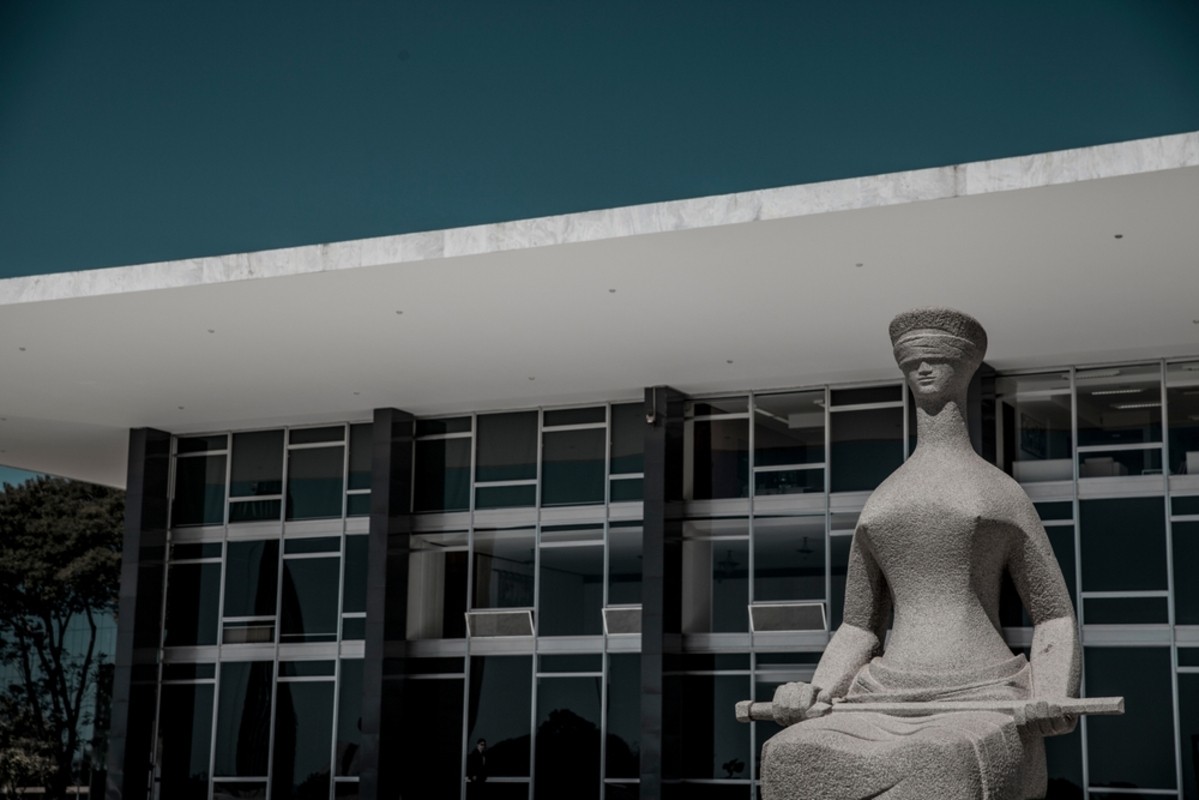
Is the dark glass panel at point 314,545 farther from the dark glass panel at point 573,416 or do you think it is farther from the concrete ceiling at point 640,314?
the dark glass panel at point 573,416

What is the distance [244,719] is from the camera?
80.7ft

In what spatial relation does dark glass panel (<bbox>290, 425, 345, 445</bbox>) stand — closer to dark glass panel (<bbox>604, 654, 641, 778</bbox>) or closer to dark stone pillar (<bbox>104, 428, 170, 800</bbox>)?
dark stone pillar (<bbox>104, 428, 170, 800</bbox>)

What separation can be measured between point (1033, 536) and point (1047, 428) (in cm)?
1397

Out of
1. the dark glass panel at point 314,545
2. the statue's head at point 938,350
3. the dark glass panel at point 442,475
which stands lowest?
the statue's head at point 938,350

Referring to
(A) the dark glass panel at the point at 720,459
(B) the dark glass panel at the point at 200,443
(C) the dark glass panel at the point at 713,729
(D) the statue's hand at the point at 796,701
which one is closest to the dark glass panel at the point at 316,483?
(B) the dark glass panel at the point at 200,443

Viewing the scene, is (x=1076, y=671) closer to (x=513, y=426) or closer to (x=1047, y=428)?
(x=1047, y=428)

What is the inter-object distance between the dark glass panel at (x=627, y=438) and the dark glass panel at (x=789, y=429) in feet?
5.58

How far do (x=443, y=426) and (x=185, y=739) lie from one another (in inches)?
259

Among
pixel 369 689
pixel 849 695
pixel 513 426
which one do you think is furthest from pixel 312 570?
pixel 849 695

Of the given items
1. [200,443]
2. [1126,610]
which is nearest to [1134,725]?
[1126,610]

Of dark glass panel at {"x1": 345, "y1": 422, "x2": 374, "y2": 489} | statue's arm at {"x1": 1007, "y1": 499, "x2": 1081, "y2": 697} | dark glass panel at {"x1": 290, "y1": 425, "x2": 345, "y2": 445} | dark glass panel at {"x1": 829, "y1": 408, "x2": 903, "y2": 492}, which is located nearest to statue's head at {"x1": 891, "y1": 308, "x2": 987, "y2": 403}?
statue's arm at {"x1": 1007, "y1": 499, "x2": 1081, "y2": 697}

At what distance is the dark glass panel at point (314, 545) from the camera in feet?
80.3

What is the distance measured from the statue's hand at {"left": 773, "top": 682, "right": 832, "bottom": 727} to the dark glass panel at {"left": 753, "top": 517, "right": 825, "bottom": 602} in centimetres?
1476

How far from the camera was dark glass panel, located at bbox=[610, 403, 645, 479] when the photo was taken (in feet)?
74.7
